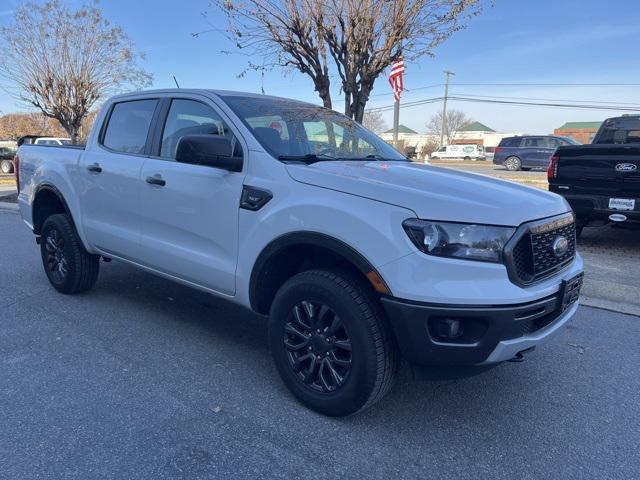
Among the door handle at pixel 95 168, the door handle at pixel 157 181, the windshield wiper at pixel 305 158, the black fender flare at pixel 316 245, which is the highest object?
the windshield wiper at pixel 305 158

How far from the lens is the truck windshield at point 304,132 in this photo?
133 inches

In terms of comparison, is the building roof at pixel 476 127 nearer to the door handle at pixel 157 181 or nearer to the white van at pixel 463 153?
the white van at pixel 463 153

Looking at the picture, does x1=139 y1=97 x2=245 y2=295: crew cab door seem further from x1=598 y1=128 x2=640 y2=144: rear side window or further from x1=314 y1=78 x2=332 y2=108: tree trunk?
x1=598 y1=128 x2=640 y2=144: rear side window

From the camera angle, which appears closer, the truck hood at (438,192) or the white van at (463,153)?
the truck hood at (438,192)

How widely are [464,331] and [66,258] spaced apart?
387 centimetres

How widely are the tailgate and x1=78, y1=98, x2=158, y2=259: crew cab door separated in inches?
217

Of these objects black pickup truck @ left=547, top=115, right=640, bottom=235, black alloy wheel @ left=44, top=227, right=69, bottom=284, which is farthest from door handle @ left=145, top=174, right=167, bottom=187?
black pickup truck @ left=547, top=115, right=640, bottom=235

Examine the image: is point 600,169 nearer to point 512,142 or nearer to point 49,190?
point 49,190

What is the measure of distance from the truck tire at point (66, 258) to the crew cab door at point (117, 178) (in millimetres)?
310

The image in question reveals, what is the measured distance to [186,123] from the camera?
12.6 feet

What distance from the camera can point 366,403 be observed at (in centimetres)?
274

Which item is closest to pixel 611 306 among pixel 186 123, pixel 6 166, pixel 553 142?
pixel 186 123

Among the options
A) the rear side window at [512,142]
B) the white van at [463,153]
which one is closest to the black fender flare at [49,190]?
the rear side window at [512,142]

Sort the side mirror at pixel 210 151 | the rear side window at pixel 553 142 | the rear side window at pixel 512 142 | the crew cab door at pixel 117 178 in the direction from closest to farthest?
1. the side mirror at pixel 210 151
2. the crew cab door at pixel 117 178
3. the rear side window at pixel 553 142
4. the rear side window at pixel 512 142
